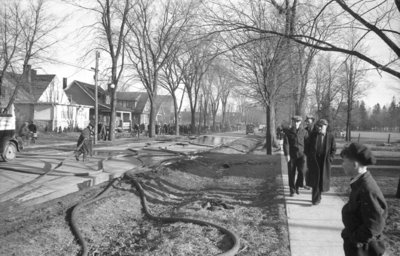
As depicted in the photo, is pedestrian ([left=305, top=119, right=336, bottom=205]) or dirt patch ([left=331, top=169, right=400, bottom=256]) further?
pedestrian ([left=305, top=119, right=336, bottom=205])

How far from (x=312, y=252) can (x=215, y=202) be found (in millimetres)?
3134

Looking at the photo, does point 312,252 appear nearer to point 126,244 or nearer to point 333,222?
point 333,222

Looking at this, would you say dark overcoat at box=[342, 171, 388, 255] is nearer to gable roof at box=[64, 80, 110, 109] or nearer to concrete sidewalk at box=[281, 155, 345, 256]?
concrete sidewalk at box=[281, 155, 345, 256]

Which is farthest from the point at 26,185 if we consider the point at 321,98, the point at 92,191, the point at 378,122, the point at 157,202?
the point at 378,122

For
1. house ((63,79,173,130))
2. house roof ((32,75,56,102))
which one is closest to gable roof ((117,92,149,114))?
house ((63,79,173,130))

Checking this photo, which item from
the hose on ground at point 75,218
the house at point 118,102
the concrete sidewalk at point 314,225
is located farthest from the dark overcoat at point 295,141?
the house at point 118,102

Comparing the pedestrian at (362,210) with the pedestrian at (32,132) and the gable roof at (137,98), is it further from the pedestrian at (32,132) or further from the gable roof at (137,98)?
the gable roof at (137,98)

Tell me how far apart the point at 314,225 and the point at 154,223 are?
2.75 metres

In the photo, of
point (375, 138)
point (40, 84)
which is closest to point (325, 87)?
point (375, 138)

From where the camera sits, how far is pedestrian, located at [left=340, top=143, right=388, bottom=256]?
121 inches

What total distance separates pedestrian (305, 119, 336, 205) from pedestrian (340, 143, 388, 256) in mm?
4143

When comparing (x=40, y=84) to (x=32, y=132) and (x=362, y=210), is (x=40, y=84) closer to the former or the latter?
(x=32, y=132)

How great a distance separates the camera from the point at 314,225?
243 inches

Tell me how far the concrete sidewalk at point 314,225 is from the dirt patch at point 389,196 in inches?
25.4
